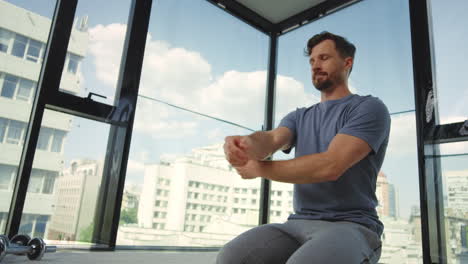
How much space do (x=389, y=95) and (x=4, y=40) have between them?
2.49 m

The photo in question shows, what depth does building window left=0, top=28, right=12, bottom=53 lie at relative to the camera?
6.39ft

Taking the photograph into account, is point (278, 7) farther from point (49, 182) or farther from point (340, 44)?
point (49, 182)

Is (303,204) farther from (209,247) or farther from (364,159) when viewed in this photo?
(209,247)

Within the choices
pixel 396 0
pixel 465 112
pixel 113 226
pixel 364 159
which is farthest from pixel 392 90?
pixel 113 226

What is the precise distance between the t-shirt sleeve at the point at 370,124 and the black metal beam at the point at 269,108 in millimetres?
2242

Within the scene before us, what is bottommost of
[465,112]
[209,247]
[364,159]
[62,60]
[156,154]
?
[209,247]

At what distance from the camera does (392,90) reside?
96.8 inches

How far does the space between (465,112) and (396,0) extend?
1023mm

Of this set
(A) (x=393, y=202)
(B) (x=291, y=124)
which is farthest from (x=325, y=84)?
(A) (x=393, y=202)

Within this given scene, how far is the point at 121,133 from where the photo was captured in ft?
7.53

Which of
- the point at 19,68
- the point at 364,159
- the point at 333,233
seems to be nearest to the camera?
the point at 333,233

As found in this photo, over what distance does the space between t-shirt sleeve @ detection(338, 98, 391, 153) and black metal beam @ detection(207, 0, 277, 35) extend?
Result: 2.40 meters

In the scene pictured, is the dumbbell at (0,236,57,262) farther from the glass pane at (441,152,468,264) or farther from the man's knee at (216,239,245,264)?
the glass pane at (441,152,468,264)

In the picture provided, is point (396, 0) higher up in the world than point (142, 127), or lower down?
higher up
